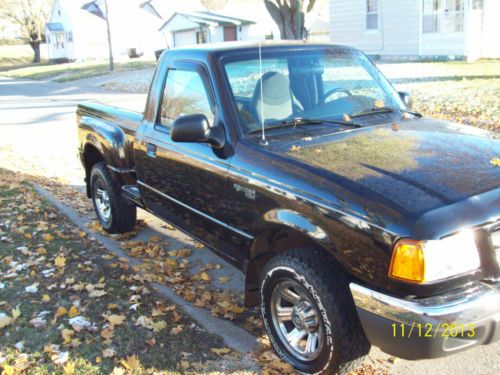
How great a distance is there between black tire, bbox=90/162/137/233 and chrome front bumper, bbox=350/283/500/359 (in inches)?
140

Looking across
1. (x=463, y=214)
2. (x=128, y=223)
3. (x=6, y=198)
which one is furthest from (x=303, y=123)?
(x=6, y=198)

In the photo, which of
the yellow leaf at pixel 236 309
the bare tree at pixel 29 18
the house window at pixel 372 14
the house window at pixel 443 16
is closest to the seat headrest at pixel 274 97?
the yellow leaf at pixel 236 309

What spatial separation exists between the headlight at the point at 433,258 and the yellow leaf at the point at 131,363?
1732 mm

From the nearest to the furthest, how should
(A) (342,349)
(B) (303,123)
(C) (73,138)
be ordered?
(A) (342,349) < (B) (303,123) < (C) (73,138)

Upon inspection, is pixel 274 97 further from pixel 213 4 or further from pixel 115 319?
pixel 213 4

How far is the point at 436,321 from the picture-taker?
8.19 ft

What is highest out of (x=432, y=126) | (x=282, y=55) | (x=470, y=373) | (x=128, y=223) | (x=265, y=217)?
(x=282, y=55)

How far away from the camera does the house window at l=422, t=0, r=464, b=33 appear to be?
2080 cm

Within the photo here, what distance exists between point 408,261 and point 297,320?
3.04 ft

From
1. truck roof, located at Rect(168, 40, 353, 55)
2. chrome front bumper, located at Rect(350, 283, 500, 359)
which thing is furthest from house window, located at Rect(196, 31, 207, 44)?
chrome front bumper, located at Rect(350, 283, 500, 359)

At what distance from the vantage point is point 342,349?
2.88 metres

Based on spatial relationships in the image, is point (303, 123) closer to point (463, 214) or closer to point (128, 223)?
point (463, 214)

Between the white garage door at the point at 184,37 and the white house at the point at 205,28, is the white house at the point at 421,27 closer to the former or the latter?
the white house at the point at 205,28

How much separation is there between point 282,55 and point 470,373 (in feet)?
8.55
